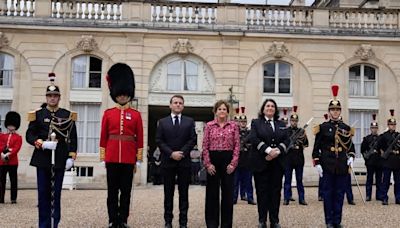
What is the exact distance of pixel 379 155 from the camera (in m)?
13.5

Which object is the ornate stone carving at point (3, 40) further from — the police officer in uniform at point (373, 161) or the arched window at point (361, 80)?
the police officer in uniform at point (373, 161)

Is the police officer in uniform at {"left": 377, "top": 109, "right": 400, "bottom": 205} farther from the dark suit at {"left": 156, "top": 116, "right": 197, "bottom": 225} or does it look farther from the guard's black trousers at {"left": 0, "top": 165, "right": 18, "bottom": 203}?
the guard's black trousers at {"left": 0, "top": 165, "right": 18, "bottom": 203}

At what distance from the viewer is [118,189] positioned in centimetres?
797

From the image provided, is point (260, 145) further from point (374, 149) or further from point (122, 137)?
point (374, 149)

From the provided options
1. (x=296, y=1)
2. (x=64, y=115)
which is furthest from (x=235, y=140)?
(x=296, y=1)

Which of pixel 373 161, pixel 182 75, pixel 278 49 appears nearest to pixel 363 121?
pixel 278 49

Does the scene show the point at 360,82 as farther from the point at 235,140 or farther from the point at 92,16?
the point at 235,140

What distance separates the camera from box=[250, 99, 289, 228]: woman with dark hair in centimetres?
833

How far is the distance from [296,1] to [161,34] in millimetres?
7588

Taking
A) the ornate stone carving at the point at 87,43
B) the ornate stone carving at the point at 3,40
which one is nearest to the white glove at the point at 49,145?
the ornate stone carving at the point at 87,43

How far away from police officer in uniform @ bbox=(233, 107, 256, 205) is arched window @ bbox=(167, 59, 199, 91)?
800 cm

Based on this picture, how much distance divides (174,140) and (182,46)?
12229 mm

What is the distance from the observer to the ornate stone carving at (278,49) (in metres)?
20.5

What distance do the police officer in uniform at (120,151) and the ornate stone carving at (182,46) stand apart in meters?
12.3
